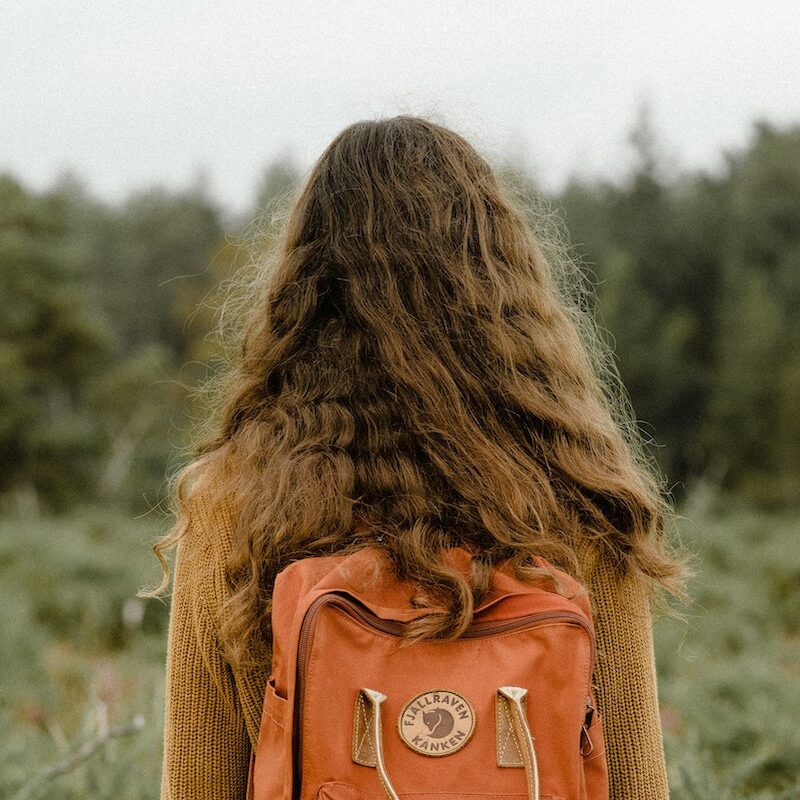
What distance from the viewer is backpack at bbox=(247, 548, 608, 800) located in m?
1.18

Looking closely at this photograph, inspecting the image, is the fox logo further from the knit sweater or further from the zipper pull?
the knit sweater

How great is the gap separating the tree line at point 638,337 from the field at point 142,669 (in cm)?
578

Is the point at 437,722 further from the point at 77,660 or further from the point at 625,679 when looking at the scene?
the point at 77,660

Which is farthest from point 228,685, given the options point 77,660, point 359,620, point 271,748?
point 77,660

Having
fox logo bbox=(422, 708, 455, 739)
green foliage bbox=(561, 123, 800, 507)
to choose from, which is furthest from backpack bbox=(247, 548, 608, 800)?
green foliage bbox=(561, 123, 800, 507)

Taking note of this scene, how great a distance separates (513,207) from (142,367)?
21.7 meters

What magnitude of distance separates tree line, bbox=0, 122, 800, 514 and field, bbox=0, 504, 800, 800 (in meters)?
5.78

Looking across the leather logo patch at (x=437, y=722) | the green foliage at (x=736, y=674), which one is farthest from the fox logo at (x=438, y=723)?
the green foliage at (x=736, y=674)

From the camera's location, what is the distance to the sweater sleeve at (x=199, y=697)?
1.46m

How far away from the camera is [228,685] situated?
1479 millimetres

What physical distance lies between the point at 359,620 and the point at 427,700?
0.13 metres

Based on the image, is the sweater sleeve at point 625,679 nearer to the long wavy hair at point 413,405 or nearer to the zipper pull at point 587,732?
the long wavy hair at point 413,405

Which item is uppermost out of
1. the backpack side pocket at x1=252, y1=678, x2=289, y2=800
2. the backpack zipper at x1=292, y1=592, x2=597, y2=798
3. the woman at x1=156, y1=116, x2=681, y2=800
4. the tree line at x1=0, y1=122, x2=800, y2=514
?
the tree line at x1=0, y1=122, x2=800, y2=514

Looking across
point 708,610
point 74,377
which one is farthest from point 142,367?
point 708,610
